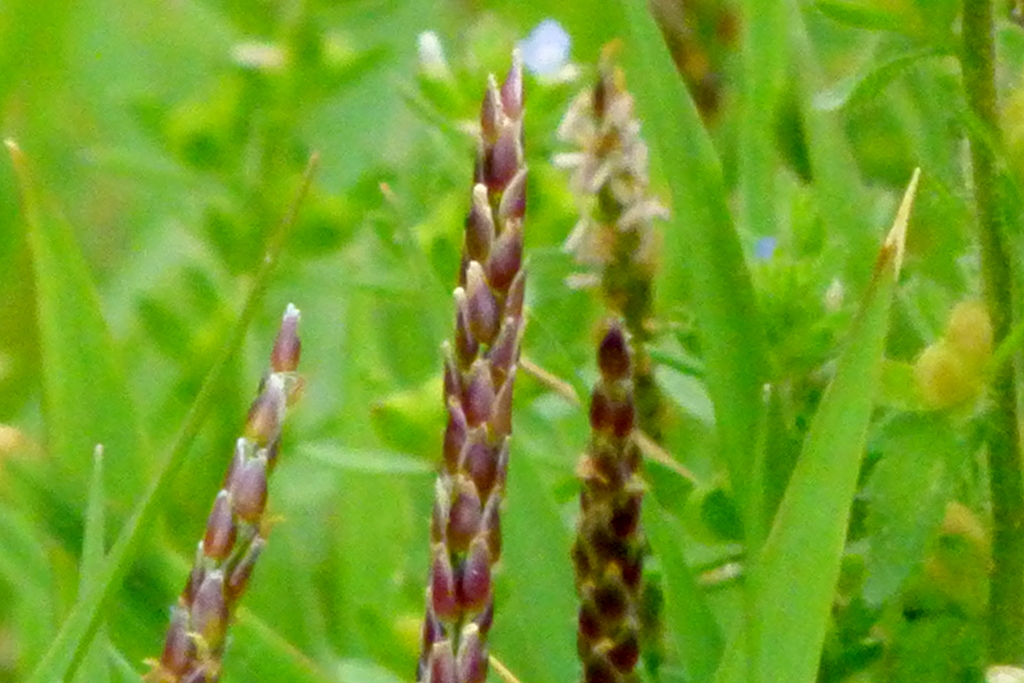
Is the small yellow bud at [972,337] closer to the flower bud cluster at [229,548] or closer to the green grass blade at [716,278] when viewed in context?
the green grass blade at [716,278]

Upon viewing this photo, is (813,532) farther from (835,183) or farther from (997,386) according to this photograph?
(835,183)

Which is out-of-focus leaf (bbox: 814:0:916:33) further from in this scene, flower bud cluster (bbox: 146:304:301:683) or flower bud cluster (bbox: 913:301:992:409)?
flower bud cluster (bbox: 146:304:301:683)

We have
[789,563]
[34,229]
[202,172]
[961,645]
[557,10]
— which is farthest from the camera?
[557,10]

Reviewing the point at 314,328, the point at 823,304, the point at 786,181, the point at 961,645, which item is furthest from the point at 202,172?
the point at 961,645

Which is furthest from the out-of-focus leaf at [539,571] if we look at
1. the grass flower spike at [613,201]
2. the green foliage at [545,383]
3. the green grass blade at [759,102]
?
the green grass blade at [759,102]

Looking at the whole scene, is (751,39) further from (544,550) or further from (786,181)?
(544,550)

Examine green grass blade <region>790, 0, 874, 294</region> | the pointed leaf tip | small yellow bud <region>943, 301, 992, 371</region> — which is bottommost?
green grass blade <region>790, 0, 874, 294</region>

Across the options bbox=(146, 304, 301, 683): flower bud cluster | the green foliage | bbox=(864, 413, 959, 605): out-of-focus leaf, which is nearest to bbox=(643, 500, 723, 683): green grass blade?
the green foliage

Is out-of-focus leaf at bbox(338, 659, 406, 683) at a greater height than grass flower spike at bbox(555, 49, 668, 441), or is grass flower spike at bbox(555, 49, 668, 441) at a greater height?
grass flower spike at bbox(555, 49, 668, 441)
